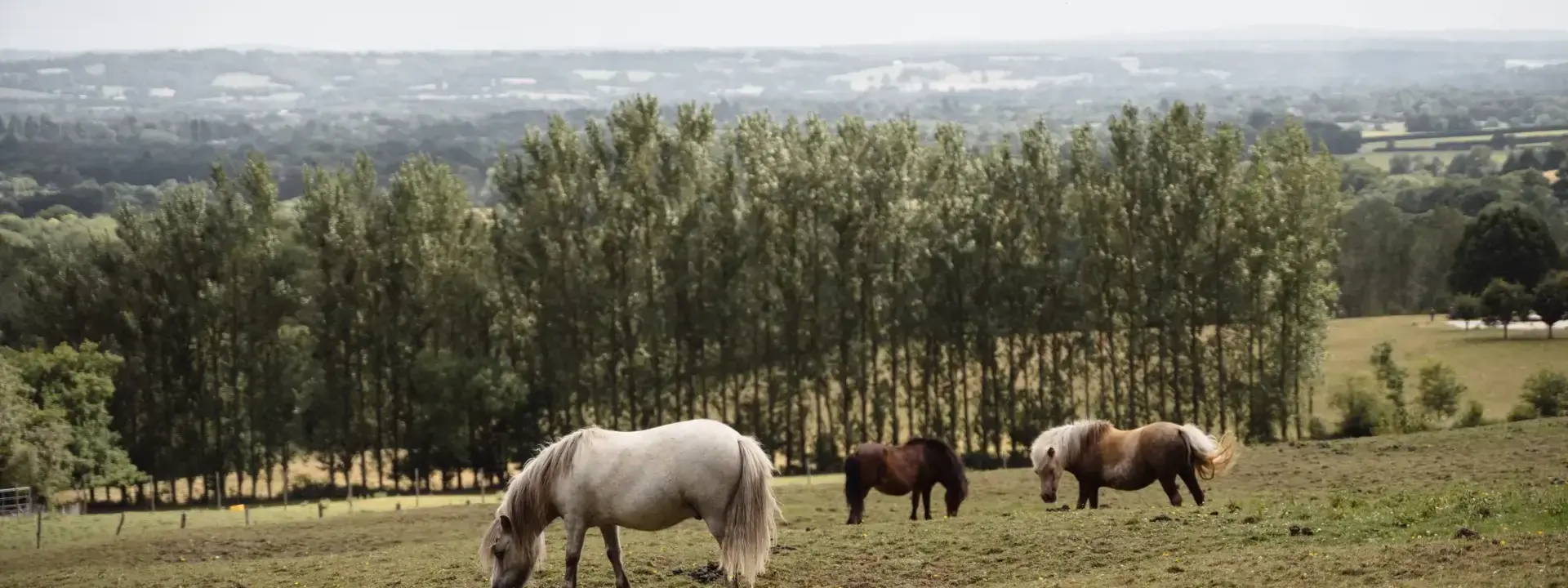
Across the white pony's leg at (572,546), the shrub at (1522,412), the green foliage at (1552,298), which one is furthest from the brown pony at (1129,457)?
the green foliage at (1552,298)

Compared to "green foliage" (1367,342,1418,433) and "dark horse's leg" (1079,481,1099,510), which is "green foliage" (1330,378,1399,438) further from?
"dark horse's leg" (1079,481,1099,510)

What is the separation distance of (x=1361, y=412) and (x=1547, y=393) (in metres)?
6.73

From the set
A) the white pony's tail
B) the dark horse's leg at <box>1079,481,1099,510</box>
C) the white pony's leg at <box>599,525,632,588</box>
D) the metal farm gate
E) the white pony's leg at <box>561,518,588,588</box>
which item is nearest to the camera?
the white pony's tail

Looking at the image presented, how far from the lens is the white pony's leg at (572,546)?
1827cm

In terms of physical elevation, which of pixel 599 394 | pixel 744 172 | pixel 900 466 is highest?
pixel 744 172

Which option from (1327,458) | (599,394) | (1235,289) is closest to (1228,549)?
(1327,458)

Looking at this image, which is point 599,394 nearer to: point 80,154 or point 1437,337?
point 1437,337

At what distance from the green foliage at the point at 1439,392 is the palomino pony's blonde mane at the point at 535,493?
5112cm

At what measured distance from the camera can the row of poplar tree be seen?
6031cm

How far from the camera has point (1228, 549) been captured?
795 inches

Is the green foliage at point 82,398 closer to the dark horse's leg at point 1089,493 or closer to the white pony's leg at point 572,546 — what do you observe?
the dark horse's leg at point 1089,493

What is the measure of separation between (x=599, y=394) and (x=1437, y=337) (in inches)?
1842

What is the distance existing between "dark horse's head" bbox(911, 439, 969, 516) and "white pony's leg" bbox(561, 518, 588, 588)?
41.8 feet

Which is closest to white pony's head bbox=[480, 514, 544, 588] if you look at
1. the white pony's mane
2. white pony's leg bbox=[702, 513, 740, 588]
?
white pony's leg bbox=[702, 513, 740, 588]
